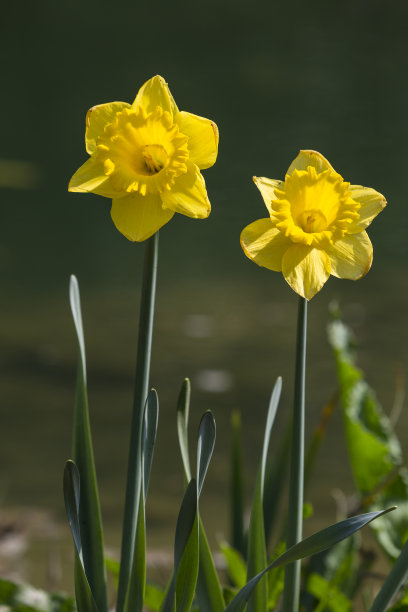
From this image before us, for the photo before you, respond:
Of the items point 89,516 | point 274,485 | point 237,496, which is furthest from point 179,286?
point 89,516

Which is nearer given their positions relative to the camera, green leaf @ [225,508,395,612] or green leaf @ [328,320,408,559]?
green leaf @ [225,508,395,612]

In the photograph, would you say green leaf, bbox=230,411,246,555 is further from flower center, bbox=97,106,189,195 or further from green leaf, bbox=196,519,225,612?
flower center, bbox=97,106,189,195

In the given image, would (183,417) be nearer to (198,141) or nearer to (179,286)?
(198,141)

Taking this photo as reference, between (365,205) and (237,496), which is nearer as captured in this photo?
(365,205)

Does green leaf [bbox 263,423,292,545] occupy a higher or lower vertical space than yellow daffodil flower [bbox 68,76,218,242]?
lower

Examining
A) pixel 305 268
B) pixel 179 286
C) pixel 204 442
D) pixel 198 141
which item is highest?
pixel 179 286

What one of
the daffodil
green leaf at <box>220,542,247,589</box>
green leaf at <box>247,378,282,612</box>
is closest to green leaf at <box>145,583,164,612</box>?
green leaf at <box>220,542,247,589</box>

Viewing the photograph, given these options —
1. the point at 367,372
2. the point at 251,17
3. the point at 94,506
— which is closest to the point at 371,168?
the point at 367,372
